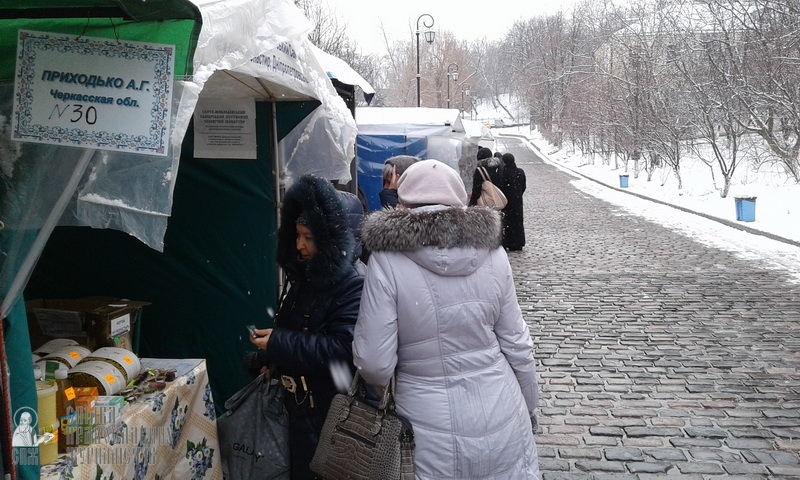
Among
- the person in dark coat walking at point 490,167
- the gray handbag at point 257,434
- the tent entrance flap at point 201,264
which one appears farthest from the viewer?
the person in dark coat walking at point 490,167

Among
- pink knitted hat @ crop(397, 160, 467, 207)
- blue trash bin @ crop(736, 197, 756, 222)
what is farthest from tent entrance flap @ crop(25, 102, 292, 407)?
blue trash bin @ crop(736, 197, 756, 222)

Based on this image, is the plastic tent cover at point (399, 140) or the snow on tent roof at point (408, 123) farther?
the snow on tent roof at point (408, 123)

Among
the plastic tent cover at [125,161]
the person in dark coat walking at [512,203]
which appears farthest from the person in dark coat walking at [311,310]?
the person in dark coat walking at [512,203]

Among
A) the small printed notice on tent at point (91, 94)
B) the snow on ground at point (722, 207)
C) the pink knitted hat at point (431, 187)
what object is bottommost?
the snow on ground at point (722, 207)

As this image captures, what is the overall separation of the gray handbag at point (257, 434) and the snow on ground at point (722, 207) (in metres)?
10.2

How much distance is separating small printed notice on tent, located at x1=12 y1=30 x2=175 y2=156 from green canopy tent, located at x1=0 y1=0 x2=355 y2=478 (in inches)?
2.7

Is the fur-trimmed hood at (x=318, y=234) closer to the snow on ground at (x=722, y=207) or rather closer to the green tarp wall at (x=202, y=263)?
the green tarp wall at (x=202, y=263)

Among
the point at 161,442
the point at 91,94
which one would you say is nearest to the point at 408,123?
the point at 161,442

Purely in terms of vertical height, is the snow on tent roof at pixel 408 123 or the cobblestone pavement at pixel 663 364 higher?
the snow on tent roof at pixel 408 123

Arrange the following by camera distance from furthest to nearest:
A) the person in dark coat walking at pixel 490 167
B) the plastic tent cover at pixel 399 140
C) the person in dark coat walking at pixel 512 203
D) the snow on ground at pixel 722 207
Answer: the plastic tent cover at pixel 399 140 < the snow on ground at pixel 722 207 < the person in dark coat walking at pixel 512 203 < the person in dark coat walking at pixel 490 167

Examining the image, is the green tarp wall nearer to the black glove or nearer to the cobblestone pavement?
the black glove

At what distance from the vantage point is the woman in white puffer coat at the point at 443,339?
2779mm

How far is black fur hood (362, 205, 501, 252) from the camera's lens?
2799 mm

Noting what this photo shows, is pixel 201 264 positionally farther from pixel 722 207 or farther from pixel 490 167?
pixel 722 207
